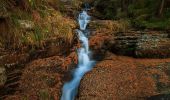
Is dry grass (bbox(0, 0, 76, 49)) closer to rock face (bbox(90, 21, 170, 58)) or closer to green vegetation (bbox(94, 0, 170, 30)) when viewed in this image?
rock face (bbox(90, 21, 170, 58))

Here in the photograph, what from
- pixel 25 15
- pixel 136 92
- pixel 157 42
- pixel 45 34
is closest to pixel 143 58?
pixel 157 42

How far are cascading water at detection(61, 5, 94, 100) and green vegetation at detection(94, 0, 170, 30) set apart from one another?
2686mm

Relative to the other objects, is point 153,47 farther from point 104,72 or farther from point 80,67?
point 80,67

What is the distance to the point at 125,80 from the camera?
10.8 meters

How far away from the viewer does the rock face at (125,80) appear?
9704 mm

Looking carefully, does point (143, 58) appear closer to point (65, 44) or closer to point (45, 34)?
point (65, 44)

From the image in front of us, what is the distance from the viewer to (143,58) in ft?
44.3

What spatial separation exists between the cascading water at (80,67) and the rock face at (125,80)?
14.2 inches

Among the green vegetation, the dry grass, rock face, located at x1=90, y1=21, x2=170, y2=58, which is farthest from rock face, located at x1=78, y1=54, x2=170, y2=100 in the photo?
the green vegetation

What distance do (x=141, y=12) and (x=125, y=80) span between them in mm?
8332

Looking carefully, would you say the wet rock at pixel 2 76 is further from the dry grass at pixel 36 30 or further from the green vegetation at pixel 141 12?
the green vegetation at pixel 141 12

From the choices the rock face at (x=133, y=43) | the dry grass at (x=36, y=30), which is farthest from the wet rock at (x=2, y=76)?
the rock face at (x=133, y=43)

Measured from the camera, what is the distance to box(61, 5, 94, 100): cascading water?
10.2 metres

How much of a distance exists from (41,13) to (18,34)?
7.78 ft
